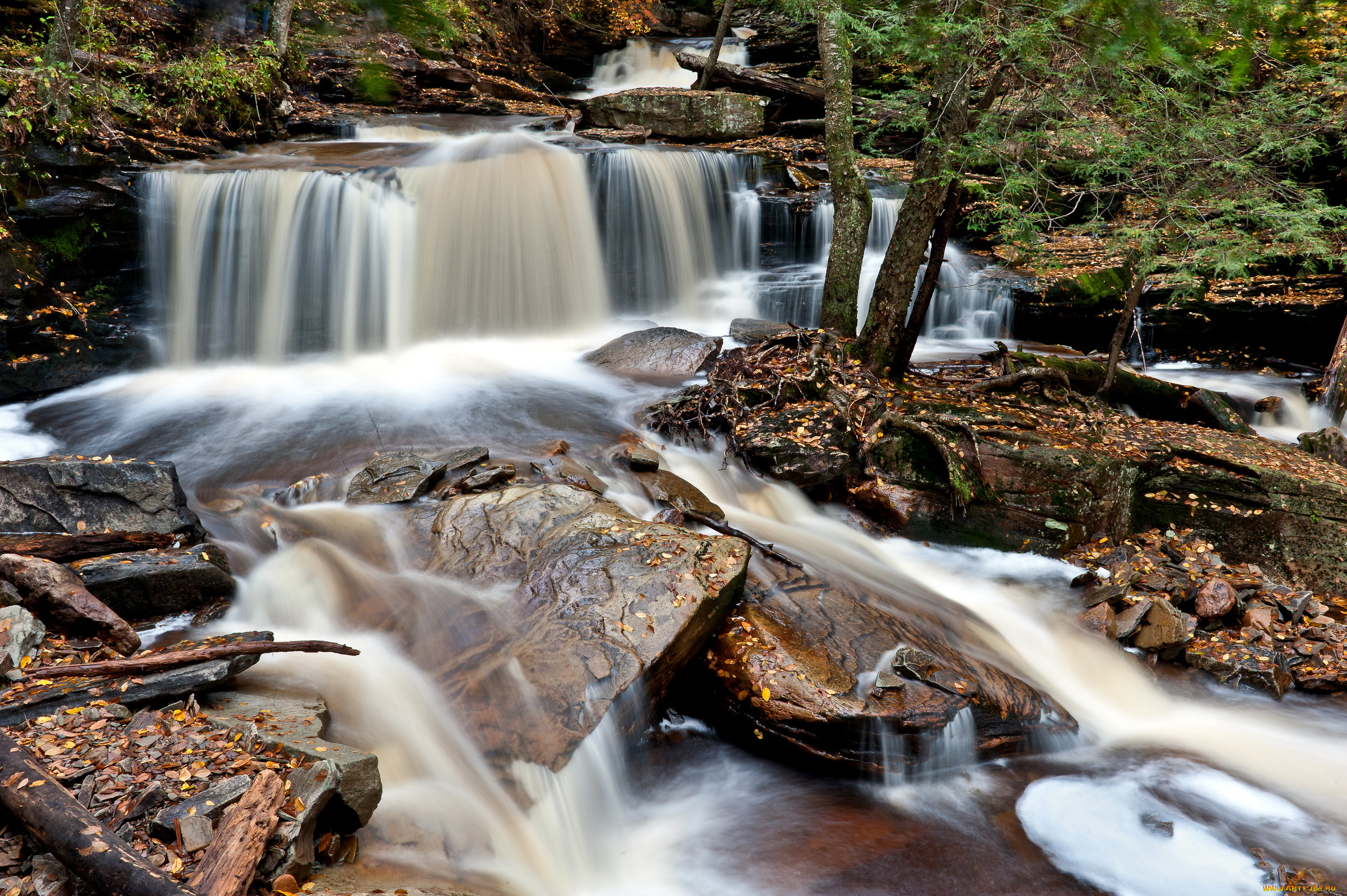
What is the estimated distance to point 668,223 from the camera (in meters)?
12.3

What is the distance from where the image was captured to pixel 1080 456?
264 inches

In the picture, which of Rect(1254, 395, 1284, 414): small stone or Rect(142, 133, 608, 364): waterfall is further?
Rect(142, 133, 608, 364): waterfall

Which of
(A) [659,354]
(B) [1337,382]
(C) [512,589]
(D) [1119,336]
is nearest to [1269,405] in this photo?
(B) [1337,382]

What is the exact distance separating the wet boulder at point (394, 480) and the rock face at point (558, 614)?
0.57 meters

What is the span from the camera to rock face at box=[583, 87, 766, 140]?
13789 mm

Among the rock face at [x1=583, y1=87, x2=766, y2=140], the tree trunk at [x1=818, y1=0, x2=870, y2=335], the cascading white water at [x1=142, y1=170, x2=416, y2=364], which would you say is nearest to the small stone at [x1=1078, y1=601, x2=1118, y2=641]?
the tree trunk at [x1=818, y1=0, x2=870, y2=335]

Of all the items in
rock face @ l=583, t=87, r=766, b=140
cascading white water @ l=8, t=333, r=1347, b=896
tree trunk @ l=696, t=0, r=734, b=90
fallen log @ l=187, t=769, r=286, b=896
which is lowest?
cascading white water @ l=8, t=333, r=1347, b=896

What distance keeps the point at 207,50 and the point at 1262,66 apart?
A: 46.7 feet

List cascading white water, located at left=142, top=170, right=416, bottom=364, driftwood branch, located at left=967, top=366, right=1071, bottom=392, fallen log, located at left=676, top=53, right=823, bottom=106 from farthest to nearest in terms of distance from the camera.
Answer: fallen log, located at left=676, top=53, right=823, bottom=106 < cascading white water, located at left=142, top=170, right=416, bottom=364 < driftwood branch, located at left=967, top=366, right=1071, bottom=392

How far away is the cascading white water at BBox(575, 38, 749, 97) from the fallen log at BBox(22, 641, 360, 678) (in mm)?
17115

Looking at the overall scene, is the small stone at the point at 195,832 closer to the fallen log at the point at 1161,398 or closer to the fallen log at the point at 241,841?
the fallen log at the point at 241,841

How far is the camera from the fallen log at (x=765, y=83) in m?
15.1

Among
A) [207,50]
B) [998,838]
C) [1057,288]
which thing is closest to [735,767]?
[998,838]

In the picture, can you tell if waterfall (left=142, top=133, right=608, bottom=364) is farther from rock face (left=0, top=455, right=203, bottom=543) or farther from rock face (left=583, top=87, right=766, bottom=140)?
rock face (left=0, top=455, right=203, bottom=543)
